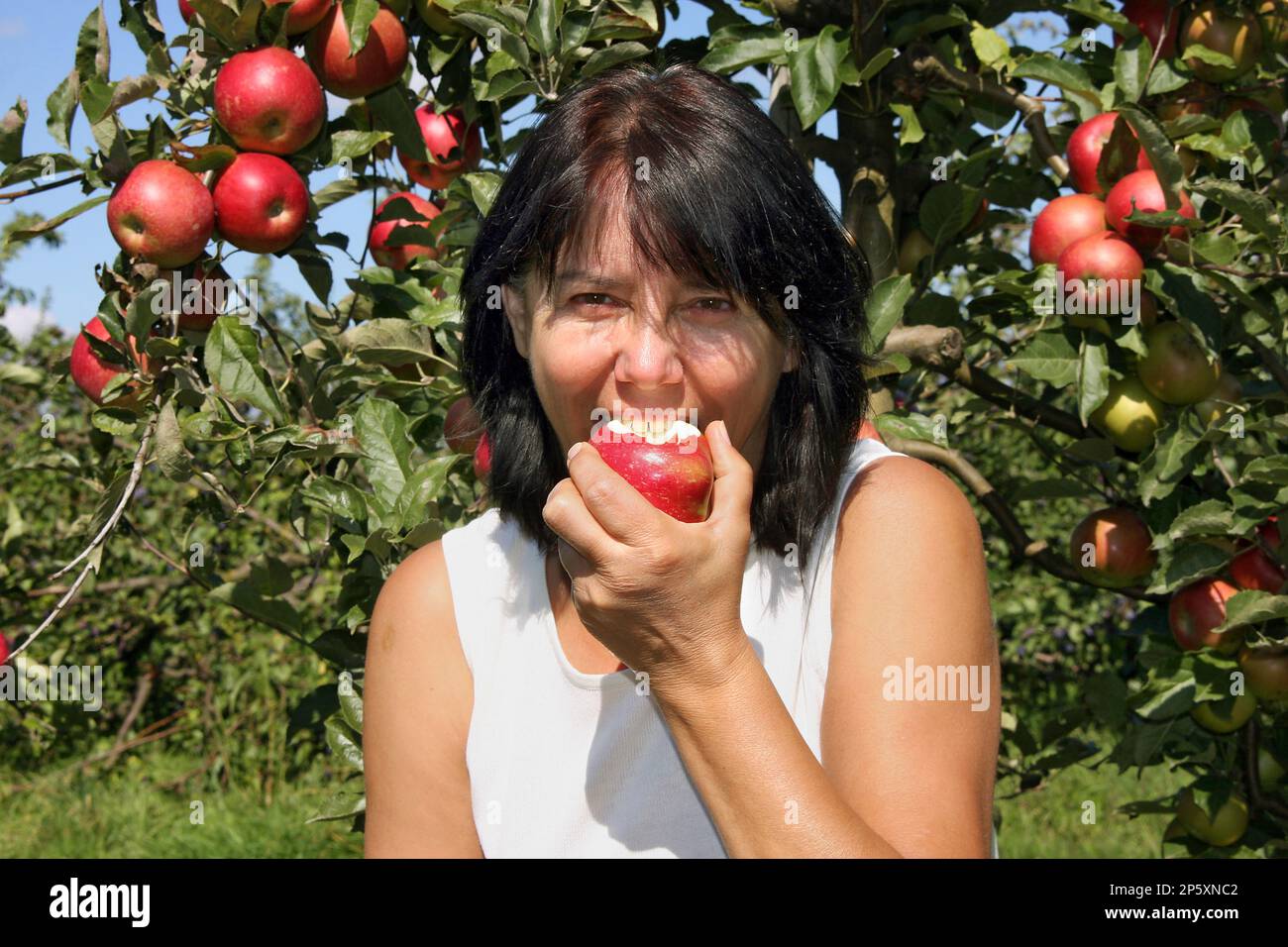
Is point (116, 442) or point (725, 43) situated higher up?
point (725, 43)

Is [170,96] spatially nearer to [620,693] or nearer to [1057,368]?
[620,693]

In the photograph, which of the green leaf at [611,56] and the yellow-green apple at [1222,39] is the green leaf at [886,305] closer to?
the green leaf at [611,56]

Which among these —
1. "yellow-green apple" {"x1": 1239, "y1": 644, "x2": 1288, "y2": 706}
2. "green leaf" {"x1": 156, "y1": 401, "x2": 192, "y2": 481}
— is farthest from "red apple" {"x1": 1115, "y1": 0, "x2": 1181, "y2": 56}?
"green leaf" {"x1": 156, "y1": 401, "x2": 192, "y2": 481}

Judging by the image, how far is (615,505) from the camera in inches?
44.3

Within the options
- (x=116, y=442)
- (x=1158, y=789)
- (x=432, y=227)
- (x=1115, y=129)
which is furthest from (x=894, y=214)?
(x=1158, y=789)

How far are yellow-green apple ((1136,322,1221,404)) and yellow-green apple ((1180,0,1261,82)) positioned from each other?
382mm

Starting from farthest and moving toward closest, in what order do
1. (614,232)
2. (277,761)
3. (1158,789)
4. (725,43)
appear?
(277,761)
(1158,789)
(725,43)
(614,232)

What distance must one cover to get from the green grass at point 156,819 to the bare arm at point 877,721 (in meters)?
2.67

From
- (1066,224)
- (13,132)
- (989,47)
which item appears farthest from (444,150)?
(1066,224)

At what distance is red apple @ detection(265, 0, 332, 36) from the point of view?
1906 millimetres

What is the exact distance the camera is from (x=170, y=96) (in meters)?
1.93

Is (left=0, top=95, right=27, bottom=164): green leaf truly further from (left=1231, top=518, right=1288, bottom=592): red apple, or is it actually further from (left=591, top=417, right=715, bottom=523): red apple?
(left=1231, top=518, right=1288, bottom=592): red apple

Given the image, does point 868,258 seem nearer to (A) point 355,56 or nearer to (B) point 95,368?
(A) point 355,56

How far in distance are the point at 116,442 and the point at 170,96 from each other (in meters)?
0.78
